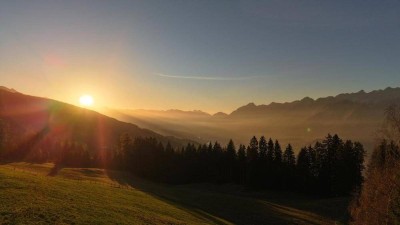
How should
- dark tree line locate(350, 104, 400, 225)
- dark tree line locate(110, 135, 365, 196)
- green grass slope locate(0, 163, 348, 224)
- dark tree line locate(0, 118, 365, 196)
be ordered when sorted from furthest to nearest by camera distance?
dark tree line locate(0, 118, 365, 196), dark tree line locate(110, 135, 365, 196), green grass slope locate(0, 163, 348, 224), dark tree line locate(350, 104, 400, 225)

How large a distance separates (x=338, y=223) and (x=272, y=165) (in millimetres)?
51232

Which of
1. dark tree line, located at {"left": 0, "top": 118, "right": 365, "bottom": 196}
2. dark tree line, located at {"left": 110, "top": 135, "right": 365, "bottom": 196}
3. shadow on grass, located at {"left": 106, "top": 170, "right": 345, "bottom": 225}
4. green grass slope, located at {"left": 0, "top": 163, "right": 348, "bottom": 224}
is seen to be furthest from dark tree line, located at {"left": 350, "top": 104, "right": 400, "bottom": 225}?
dark tree line, located at {"left": 0, "top": 118, "right": 365, "bottom": 196}

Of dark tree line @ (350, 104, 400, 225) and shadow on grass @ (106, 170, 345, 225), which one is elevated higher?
dark tree line @ (350, 104, 400, 225)

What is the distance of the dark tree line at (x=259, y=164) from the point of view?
109562 millimetres

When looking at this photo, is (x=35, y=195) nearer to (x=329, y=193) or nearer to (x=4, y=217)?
(x=4, y=217)

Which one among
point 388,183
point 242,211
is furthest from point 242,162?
point 388,183

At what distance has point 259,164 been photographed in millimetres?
122812

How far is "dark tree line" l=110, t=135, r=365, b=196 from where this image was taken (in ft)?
359

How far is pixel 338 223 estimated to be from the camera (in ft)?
231

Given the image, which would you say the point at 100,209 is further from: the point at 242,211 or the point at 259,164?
the point at 259,164

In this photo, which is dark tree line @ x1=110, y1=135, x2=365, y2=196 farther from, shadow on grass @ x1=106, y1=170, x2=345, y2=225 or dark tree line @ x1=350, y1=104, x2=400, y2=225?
dark tree line @ x1=350, y1=104, x2=400, y2=225

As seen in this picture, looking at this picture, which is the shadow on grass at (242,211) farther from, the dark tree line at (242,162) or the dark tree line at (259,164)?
the dark tree line at (242,162)

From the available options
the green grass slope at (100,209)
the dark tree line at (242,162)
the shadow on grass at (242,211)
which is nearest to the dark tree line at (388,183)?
the green grass slope at (100,209)

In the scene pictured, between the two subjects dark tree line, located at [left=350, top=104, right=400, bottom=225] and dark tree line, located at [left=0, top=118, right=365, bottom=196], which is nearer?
dark tree line, located at [left=350, top=104, right=400, bottom=225]
